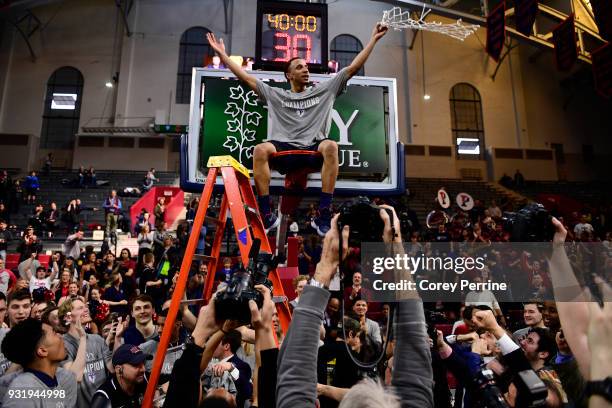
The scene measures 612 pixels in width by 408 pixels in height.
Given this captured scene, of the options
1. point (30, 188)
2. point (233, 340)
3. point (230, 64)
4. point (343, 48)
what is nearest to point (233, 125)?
point (230, 64)

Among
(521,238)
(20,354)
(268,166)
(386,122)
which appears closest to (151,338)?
(20,354)

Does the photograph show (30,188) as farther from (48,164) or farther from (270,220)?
(270,220)

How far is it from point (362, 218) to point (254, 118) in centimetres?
353

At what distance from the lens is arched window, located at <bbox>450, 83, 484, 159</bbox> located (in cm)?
2506

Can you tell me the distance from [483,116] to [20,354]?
25.6 metres

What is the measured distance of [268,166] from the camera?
12.6 feet

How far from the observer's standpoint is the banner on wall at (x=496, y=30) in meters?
17.7

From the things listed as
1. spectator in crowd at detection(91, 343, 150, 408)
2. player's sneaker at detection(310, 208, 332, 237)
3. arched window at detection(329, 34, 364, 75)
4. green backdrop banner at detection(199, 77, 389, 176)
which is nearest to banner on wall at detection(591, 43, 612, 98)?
arched window at detection(329, 34, 364, 75)

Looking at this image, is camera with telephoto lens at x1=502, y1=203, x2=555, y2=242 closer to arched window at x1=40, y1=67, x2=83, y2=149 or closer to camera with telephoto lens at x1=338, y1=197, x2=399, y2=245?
camera with telephoto lens at x1=338, y1=197, x2=399, y2=245

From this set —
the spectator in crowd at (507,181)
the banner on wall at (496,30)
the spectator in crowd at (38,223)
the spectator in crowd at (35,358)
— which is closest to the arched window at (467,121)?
the spectator in crowd at (507,181)

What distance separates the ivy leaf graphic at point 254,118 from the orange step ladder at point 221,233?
1658mm

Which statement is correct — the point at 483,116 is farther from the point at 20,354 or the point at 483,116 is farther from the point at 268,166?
the point at 20,354

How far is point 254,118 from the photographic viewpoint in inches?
197

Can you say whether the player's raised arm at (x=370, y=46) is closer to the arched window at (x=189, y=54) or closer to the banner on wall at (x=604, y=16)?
the banner on wall at (x=604, y=16)
